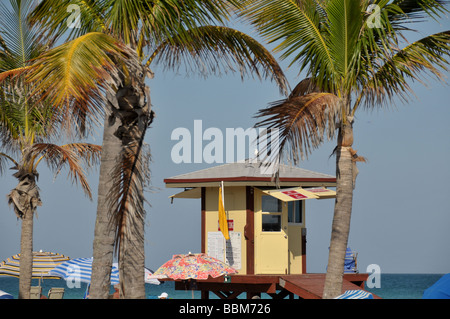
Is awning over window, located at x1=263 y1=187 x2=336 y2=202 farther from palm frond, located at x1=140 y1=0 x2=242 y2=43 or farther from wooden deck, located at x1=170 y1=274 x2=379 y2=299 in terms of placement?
palm frond, located at x1=140 y1=0 x2=242 y2=43

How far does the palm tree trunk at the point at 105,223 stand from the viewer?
9453mm

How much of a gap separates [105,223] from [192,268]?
767cm

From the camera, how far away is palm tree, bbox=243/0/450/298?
11984mm

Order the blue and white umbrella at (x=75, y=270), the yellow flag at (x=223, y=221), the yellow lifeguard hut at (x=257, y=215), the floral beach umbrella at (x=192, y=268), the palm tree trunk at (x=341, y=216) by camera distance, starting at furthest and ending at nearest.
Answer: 1. the blue and white umbrella at (x=75, y=270)
2. the yellow lifeguard hut at (x=257, y=215)
3. the yellow flag at (x=223, y=221)
4. the floral beach umbrella at (x=192, y=268)
5. the palm tree trunk at (x=341, y=216)

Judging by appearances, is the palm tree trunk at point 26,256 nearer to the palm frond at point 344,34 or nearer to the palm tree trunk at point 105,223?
the palm tree trunk at point 105,223

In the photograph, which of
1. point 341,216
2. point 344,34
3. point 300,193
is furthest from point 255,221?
point 344,34

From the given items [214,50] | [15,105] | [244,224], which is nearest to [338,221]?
[214,50]

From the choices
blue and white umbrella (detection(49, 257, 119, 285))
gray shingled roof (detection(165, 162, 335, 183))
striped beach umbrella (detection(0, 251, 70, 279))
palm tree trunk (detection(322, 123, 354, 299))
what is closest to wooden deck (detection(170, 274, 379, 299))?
gray shingled roof (detection(165, 162, 335, 183))

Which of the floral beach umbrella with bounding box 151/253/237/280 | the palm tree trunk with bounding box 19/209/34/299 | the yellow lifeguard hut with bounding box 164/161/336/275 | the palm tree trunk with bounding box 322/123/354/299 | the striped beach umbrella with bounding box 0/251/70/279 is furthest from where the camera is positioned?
the striped beach umbrella with bounding box 0/251/70/279

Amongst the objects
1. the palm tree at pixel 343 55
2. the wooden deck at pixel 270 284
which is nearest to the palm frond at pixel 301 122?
the palm tree at pixel 343 55

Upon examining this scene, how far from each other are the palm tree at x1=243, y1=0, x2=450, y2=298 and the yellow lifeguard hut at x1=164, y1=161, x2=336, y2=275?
6102 mm

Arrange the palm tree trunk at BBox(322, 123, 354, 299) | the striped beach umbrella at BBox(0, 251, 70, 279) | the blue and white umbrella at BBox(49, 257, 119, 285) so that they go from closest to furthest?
1. the palm tree trunk at BBox(322, 123, 354, 299)
2. the blue and white umbrella at BBox(49, 257, 119, 285)
3. the striped beach umbrella at BBox(0, 251, 70, 279)
